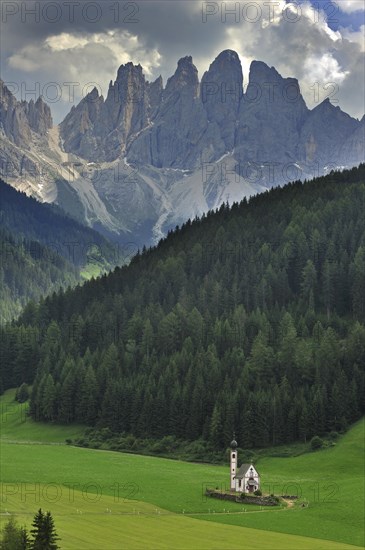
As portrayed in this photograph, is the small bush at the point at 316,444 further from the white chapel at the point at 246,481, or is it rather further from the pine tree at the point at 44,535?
the pine tree at the point at 44,535

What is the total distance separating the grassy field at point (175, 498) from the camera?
84.7 meters

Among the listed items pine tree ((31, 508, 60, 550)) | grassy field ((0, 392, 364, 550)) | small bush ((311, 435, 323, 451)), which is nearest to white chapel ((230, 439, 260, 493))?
grassy field ((0, 392, 364, 550))

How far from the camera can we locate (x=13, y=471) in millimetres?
122312

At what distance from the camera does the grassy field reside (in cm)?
8469

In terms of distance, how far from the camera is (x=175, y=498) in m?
106

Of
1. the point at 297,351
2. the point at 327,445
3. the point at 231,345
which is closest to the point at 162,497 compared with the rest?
the point at 327,445

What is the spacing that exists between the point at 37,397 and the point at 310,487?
8833cm

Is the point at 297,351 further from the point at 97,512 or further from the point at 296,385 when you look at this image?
the point at 97,512

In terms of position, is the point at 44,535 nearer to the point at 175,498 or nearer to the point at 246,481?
the point at 175,498

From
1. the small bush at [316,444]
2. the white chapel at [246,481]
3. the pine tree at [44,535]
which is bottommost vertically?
the pine tree at [44,535]

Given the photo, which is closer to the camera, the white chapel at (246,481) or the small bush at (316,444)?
the white chapel at (246,481)

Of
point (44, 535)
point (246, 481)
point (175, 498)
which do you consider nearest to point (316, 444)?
point (246, 481)

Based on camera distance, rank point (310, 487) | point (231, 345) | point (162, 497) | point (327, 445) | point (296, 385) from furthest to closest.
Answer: point (231, 345), point (296, 385), point (327, 445), point (310, 487), point (162, 497)

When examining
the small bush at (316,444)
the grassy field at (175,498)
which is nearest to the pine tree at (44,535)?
the grassy field at (175,498)
